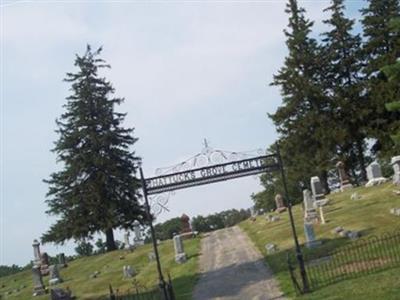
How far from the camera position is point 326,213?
102 feet

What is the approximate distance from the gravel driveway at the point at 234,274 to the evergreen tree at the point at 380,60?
18.8 m

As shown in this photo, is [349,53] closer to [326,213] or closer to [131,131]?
[131,131]

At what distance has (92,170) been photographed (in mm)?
45438

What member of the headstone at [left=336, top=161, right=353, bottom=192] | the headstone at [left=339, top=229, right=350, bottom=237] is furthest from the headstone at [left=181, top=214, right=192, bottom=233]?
the headstone at [left=339, top=229, right=350, bottom=237]

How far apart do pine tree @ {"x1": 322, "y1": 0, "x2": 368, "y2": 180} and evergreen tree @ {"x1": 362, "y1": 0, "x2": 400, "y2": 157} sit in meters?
0.88

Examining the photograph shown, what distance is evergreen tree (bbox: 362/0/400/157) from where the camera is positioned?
4541 centimetres

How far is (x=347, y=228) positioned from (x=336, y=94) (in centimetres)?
2449

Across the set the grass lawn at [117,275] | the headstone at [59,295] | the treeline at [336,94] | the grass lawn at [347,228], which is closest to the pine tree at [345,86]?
the treeline at [336,94]

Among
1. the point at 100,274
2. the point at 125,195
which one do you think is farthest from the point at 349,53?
the point at 100,274

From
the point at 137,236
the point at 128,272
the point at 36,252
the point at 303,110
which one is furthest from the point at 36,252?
the point at 303,110

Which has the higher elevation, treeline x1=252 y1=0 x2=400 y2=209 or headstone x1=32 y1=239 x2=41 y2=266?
treeline x1=252 y1=0 x2=400 y2=209

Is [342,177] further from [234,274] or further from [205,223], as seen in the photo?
[205,223]

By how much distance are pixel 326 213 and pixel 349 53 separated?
22.0 metres

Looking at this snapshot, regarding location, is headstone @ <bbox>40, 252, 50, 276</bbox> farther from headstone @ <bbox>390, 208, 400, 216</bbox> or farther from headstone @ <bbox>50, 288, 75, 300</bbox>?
headstone @ <bbox>390, 208, 400, 216</bbox>
